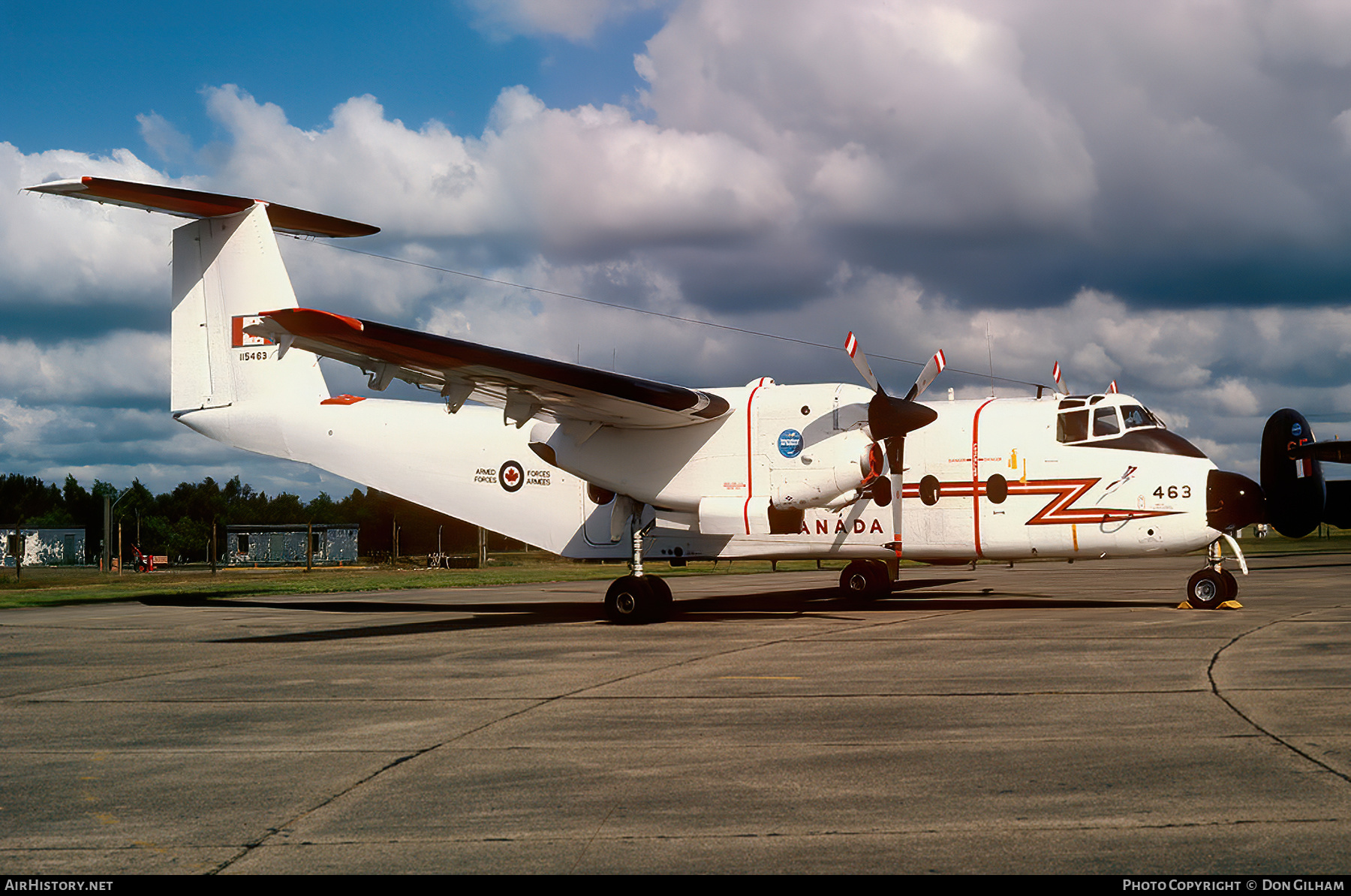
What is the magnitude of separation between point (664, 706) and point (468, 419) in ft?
41.1

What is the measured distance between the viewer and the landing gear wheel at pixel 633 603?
643 inches

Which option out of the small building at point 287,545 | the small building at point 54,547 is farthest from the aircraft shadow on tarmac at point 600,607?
the small building at point 54,547

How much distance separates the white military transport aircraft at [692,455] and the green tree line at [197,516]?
184 feet

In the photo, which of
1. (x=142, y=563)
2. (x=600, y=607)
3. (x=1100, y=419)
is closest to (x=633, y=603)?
(x=600, y=607)

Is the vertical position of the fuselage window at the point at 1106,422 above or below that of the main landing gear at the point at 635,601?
above

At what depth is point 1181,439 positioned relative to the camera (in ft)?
53.9

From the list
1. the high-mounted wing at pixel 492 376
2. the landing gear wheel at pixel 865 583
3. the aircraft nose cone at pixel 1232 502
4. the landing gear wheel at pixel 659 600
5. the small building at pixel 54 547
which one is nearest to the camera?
the high-mounted wing at pixel 492 376

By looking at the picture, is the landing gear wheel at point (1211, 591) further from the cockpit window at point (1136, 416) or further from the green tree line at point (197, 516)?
the green tree line at point (197, 516)

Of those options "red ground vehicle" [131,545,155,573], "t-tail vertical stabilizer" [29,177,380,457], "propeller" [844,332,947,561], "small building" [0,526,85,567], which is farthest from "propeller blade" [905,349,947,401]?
"small building" [0,526,85,567]

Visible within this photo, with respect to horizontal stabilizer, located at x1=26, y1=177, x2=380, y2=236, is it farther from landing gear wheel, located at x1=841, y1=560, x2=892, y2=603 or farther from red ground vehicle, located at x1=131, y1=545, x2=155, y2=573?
red ground vehicle, located at x1=131, y1=545, x2=155, y2=573

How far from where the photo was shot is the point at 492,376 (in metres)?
14.7

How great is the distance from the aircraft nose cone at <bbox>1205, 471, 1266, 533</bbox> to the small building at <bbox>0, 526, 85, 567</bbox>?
8343 cm
